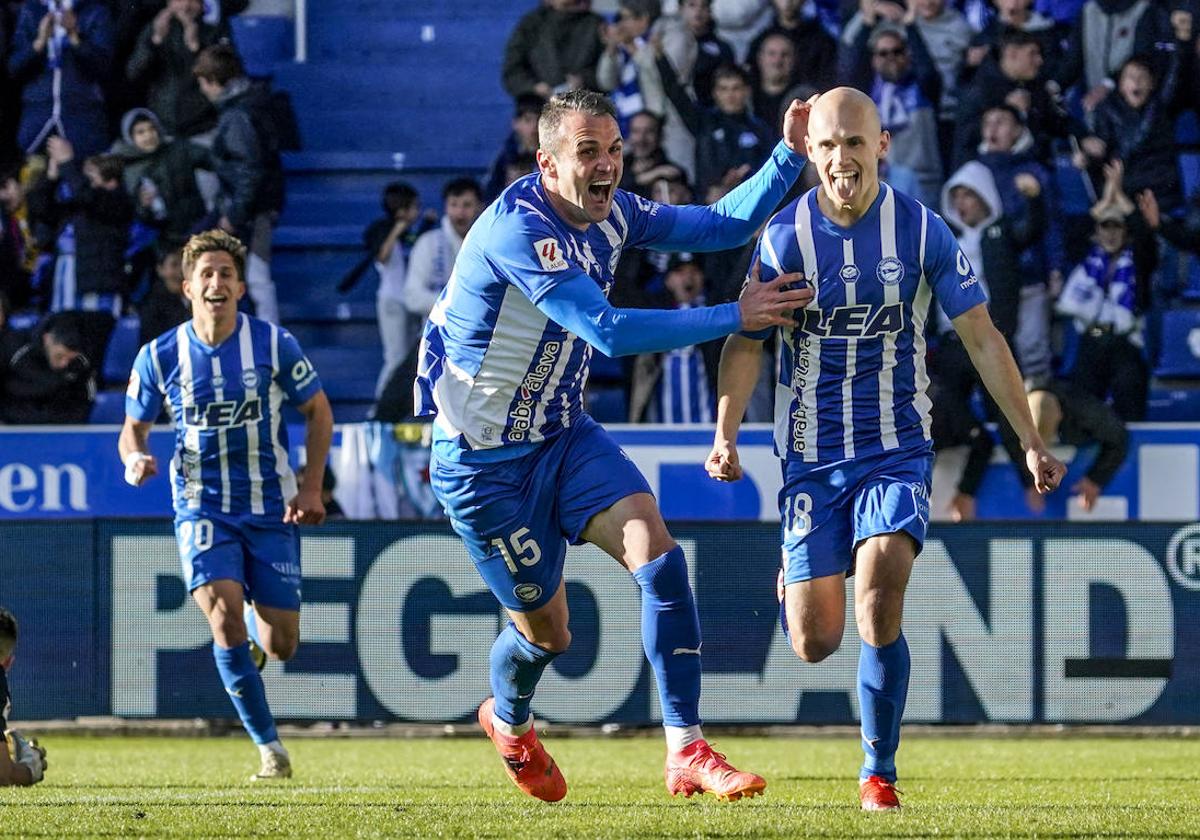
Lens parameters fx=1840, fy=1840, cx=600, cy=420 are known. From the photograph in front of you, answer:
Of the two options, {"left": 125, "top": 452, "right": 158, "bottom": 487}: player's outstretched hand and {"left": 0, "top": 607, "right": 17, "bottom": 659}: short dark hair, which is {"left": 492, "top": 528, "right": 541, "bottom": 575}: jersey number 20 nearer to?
{"left": 0, "top": 607, "right": 17, "bottom": 659}: short dark hair

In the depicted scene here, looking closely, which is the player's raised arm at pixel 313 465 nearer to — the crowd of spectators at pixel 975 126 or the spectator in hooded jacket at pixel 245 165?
the crowd of spectators at pixel 975 126

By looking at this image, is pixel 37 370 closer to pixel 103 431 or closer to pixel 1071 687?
pixel 103 431

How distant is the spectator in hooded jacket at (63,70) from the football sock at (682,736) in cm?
958

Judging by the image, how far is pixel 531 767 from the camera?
19.7ft

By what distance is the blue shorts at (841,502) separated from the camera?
223 inches

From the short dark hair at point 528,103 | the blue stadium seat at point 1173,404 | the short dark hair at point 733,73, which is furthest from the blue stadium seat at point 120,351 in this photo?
the blue stadium seat at point 1173,404

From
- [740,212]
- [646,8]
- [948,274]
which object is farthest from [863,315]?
[646,8]

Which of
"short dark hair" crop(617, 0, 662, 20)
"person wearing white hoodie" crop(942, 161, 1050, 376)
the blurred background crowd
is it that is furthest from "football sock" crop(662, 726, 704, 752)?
"short dark hair" crop(617, 0, 662, 20)

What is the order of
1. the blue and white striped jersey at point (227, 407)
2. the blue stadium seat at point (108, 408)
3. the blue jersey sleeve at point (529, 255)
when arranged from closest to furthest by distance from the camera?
the blue jersey sleeve at point (529, 255)
the blue and white striped jersey at point (227, 407)
the blue stadium seat at point (108, 408)

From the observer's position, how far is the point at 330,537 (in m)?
9.51

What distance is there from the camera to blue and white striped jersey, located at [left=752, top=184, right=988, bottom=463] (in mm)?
5676

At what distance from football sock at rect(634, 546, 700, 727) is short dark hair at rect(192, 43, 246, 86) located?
29.3ft

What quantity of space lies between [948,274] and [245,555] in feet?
11.3

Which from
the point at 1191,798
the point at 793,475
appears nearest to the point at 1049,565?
the point at 1191,798
